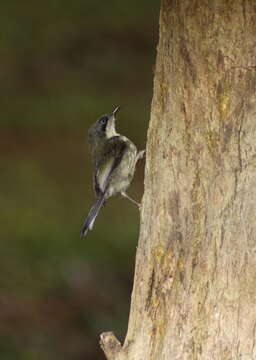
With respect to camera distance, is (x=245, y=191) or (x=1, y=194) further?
(x=1, y=194)

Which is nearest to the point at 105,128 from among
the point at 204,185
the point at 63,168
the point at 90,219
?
the point at 90,219

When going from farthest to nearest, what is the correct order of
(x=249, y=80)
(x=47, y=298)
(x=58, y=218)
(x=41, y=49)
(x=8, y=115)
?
(x=41, y=49) < (x=8, y=115) < (x=58, y=218) < (x=47, y=298) < (x=249, y=80)

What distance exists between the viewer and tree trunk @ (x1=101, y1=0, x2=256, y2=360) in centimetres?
531

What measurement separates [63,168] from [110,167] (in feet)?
26.2

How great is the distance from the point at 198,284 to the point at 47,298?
20.1 feet

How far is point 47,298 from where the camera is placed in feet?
37.4

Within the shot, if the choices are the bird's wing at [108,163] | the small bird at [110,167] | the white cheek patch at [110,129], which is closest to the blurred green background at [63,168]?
the white cheek patch at [110,129]

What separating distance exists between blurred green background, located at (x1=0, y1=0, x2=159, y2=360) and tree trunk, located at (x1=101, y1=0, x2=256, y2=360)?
4594 mm

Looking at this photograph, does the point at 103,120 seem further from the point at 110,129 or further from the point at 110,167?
the point at 110,167

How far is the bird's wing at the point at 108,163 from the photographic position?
22.6 ft

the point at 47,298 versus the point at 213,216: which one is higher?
the point at 213,216

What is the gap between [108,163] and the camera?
22.6 ft

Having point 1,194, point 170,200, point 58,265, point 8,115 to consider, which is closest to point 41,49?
point 8,115

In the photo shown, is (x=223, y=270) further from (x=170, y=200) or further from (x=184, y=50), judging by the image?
(x=184, y=50)
